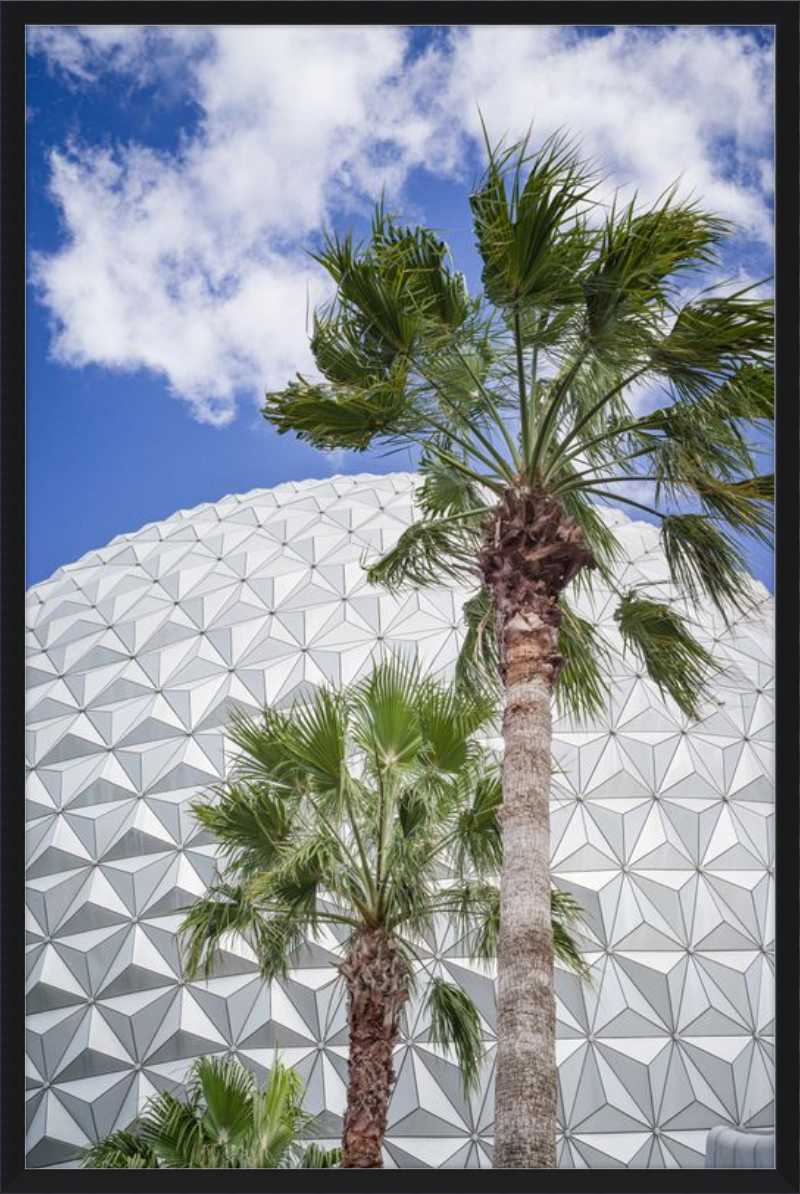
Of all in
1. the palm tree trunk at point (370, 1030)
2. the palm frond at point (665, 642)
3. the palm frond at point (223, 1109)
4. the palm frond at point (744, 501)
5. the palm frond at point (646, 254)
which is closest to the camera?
the palm frond at point (646, 254)

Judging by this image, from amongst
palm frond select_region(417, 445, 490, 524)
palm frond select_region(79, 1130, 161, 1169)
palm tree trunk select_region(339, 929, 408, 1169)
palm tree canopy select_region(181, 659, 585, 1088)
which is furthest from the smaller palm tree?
palm frond select_region(417, 445, 490, 524)

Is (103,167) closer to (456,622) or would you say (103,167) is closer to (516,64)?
(516,64)

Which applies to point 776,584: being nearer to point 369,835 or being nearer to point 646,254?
point 646,254

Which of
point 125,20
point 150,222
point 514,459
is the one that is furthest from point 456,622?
point 125,20

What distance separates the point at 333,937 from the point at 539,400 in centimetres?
1319

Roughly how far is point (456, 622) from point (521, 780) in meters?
16.4

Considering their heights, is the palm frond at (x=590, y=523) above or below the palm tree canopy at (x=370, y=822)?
above

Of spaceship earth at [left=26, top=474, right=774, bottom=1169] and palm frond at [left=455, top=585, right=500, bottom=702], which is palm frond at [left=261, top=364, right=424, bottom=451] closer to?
palm frond at [left=455, top=585, right=500, bottom=702]

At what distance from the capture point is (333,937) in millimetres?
20453

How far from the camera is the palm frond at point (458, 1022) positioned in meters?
12.1

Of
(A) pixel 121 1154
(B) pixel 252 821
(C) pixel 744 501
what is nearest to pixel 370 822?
(B) pixel 252 821

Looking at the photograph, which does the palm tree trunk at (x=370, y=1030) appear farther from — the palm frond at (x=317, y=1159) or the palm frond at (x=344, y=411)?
the palm frond at (x=344, y=411)

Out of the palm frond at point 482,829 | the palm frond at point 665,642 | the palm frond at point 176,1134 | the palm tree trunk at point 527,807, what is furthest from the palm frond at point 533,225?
the palm frond at point 176,1134

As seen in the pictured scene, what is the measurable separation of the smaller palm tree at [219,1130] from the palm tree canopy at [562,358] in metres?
4.48
